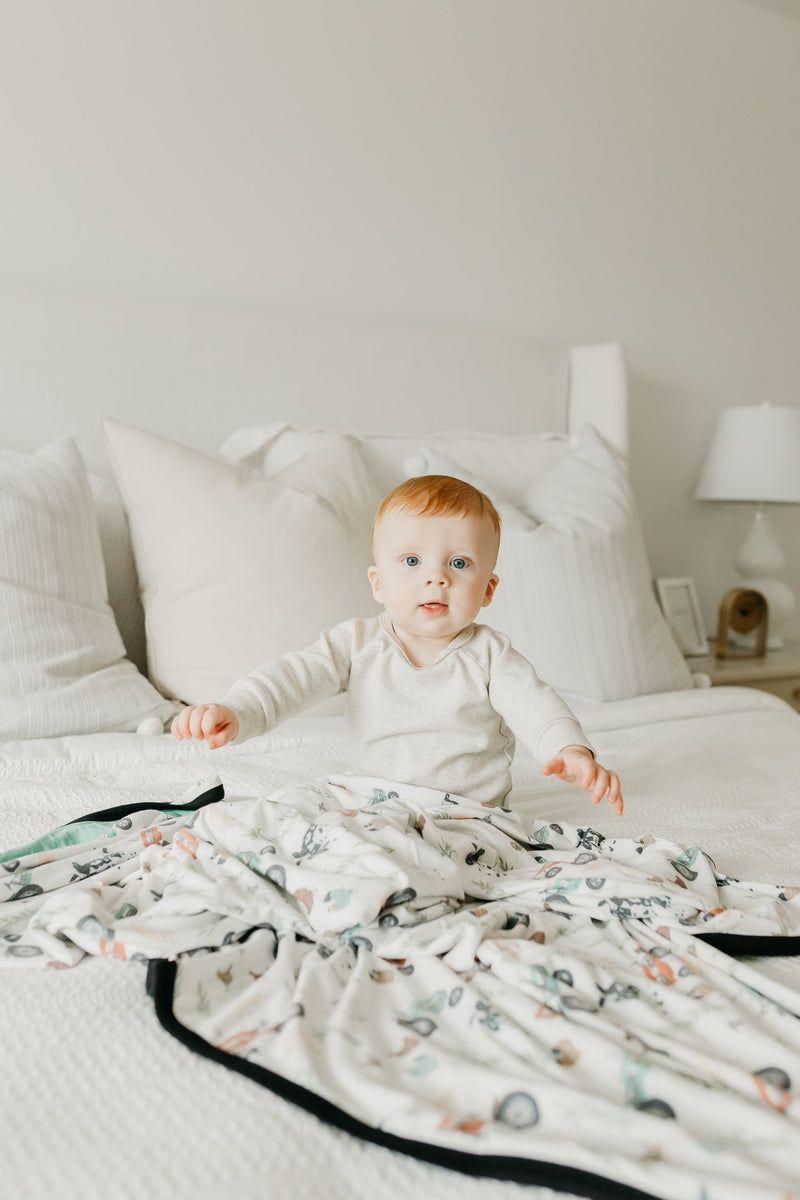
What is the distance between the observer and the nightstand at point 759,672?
2297mm

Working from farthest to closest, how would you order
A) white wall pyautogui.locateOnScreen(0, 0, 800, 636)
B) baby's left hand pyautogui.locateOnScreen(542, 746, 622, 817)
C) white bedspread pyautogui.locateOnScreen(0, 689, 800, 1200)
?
white wall pyautogui.locateOnScreen(0, 0, 800, 636)
baby's left hand pyautogui.locateOnScreen(542, 746, 622, 817)
white bedspread pyautogui.locateOnScreen(0, 689, 800, 1200)

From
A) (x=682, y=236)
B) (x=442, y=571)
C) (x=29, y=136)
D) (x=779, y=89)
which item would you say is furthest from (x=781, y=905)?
(x=779, y=89)

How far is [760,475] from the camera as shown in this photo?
8.24 feet

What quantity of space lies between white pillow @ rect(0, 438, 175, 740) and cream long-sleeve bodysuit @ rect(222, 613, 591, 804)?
1.52 ft

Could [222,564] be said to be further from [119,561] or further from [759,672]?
[759,672]

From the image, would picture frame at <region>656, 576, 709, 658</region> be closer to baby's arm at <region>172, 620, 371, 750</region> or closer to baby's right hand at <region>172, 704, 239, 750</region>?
baby's arm at <region>172, 620, 371, 750</region>

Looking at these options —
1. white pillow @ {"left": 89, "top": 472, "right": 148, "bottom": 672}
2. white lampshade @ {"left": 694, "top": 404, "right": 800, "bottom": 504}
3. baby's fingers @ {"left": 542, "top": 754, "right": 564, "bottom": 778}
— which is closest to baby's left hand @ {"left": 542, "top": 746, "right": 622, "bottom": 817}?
baby's fingers @ {"left": 542, "top": 754, "right": 564, "bottom": 778}

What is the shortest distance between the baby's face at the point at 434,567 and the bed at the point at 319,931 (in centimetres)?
20

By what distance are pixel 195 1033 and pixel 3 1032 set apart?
0.14 meters

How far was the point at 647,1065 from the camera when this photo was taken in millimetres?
592

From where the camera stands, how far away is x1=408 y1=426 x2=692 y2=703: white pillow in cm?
179

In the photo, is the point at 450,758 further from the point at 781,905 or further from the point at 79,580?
the point at 79,580

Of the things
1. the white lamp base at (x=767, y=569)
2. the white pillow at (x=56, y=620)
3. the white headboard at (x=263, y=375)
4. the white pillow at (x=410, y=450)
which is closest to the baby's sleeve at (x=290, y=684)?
the white pillow at (x=56, y=620)

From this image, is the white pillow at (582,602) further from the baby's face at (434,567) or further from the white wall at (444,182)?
the baby's face at (434,567)
